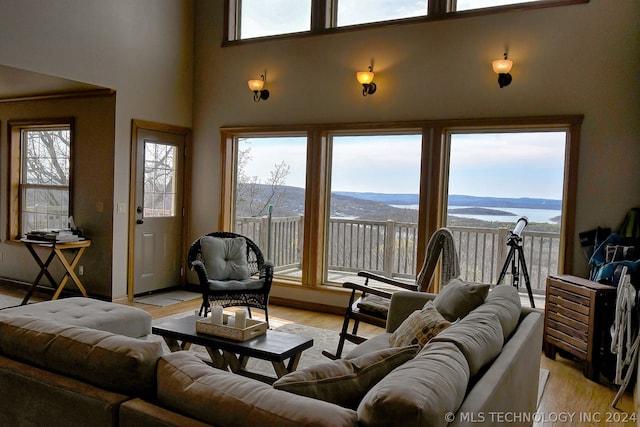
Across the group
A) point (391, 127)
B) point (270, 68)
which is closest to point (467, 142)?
point (391, 127)

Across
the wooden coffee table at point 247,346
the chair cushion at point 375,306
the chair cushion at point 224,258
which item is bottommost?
the wooden coffee table at point 247,346

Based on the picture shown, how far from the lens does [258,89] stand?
574 centimetres

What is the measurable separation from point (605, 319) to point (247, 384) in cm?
313

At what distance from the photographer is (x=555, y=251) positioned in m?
5.13

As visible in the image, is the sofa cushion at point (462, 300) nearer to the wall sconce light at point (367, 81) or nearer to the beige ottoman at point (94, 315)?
the beige ottoman at point (94, 315)

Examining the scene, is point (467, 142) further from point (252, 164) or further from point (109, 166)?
point (109, 166)

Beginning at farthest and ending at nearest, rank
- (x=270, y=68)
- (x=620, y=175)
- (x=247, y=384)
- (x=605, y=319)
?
(x=270, y=68)
(x=620, y=175)
(x=605, y=319)
(x=247, y=384)

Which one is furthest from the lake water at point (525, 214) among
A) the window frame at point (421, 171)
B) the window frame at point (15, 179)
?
the window frame at point (15, 179)

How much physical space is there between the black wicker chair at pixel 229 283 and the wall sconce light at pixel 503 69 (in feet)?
8.92

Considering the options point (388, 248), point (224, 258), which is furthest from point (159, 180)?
point (388, 248)

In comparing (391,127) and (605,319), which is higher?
(391,127)

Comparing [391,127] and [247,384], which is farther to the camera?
[391,127]

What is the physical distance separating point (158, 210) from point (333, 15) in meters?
3.02

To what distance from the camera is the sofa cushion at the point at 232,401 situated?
1293 mm
